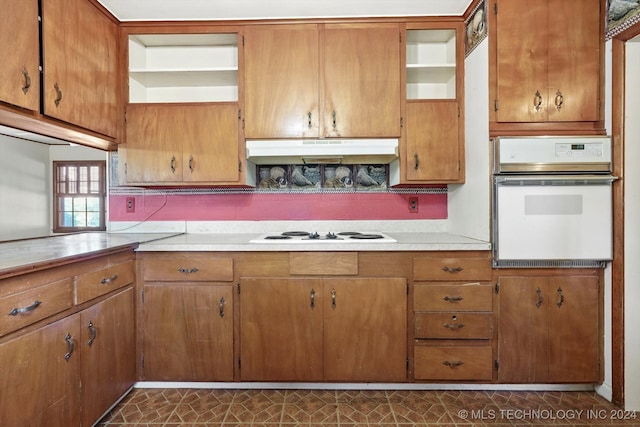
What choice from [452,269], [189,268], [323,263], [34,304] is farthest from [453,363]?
[34,304]

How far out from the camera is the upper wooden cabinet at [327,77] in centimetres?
223

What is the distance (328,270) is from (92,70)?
1877 millimetres

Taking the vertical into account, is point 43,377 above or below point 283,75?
below

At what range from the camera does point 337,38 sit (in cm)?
223

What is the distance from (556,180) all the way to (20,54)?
9.16ft

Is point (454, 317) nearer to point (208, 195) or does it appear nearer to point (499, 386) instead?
point (499, 386)

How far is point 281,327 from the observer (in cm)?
200

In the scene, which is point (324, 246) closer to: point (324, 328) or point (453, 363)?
point (324, 328)

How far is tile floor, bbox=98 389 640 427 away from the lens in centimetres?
175

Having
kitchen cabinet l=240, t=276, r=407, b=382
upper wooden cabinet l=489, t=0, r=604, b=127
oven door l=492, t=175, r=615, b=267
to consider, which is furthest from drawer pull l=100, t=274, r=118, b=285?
upper wooden cabinet l=489, t=0, r=604, b=127

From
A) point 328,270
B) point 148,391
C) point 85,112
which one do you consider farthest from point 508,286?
point 85,112

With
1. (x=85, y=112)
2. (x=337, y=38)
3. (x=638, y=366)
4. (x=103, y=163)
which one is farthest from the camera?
(x=103, y=163)

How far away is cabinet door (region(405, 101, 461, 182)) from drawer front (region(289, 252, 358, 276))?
74 centimetres

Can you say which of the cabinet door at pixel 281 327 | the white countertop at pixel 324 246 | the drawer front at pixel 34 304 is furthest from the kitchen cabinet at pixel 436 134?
the drawer front at pixel 34 304
